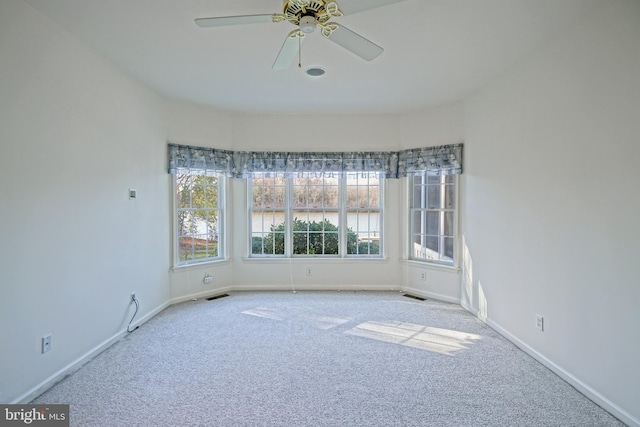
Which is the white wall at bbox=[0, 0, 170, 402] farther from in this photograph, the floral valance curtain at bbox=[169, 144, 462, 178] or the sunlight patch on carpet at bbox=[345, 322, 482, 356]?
the sunlight patch on carpet at bbox=[345, 322, 482, 356]

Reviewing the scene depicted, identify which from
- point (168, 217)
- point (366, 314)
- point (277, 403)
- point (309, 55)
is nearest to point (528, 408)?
point (277, 403)

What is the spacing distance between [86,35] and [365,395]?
11.6ft

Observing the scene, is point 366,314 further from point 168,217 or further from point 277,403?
point 168,217

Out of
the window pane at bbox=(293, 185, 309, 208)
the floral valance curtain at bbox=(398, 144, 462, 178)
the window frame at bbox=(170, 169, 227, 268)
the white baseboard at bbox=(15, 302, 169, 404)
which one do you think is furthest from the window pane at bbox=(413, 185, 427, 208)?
the white baseboard at bbox=(15, 302, 169, 404)

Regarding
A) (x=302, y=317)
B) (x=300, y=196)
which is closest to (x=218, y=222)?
(x=300, y=196)

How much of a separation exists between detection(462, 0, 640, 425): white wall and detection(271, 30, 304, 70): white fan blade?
207 centimetres

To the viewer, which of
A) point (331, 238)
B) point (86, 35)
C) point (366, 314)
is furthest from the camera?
point (331, 238)

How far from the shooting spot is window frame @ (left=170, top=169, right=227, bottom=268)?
428 centimetres

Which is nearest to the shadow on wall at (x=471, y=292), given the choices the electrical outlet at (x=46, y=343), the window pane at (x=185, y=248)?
the window pane at (x=185, y=248)

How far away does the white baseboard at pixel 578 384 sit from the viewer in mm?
1981

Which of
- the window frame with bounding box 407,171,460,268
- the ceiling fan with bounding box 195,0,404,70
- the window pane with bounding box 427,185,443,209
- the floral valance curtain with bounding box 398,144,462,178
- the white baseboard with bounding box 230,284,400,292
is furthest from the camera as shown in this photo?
the white baseboard with bounding box 230,284,400,292

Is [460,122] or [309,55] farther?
[460,122]

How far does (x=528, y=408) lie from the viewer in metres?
2.12

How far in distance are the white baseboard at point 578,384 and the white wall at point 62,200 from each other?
3.87 meters
